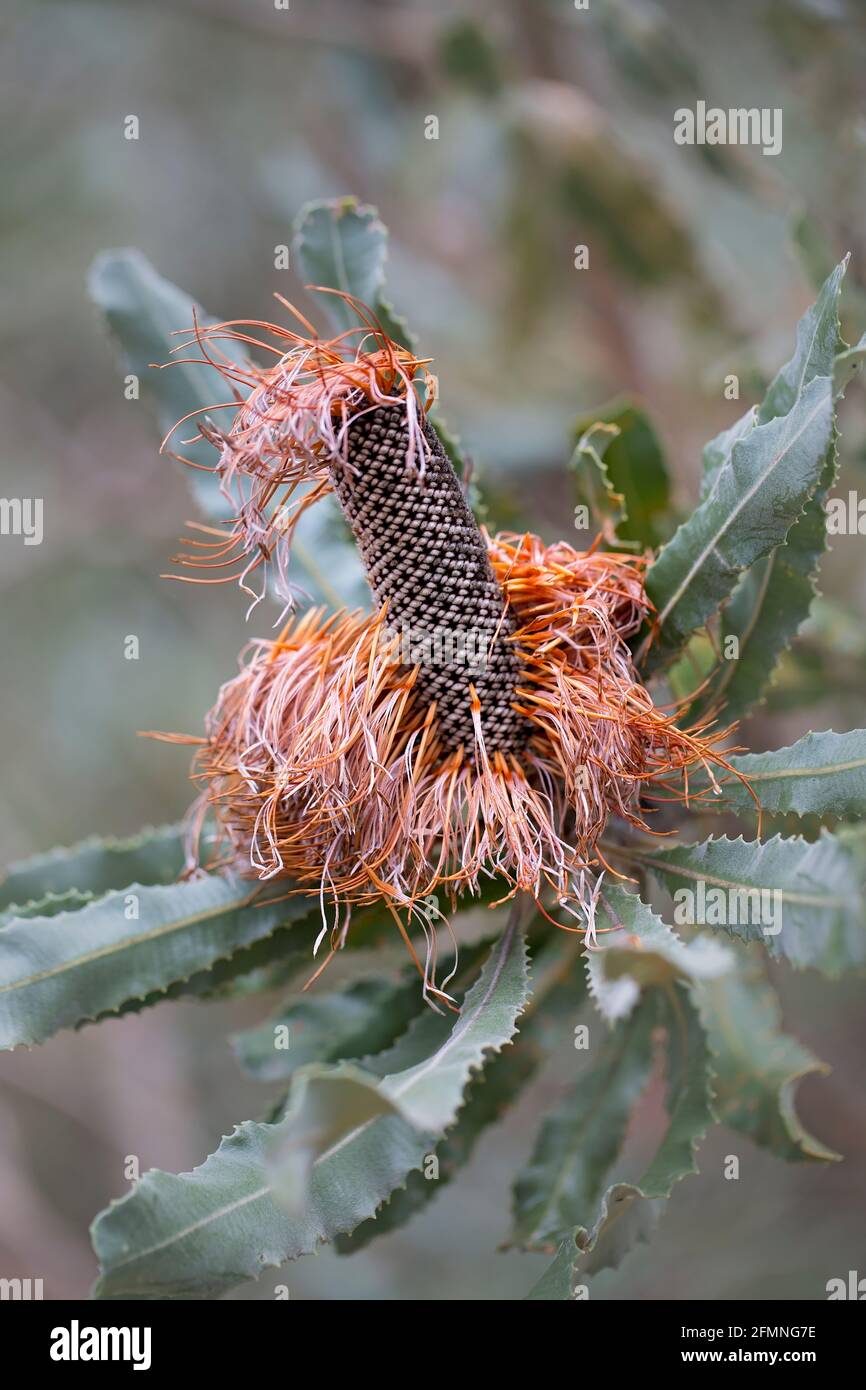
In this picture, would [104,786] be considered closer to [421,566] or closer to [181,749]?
[181,749]

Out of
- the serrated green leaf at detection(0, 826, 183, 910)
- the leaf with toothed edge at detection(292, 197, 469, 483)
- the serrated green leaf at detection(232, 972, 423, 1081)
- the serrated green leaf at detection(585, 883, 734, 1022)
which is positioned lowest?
the serrated green leaf at detection(232, 972, 423, 1081)

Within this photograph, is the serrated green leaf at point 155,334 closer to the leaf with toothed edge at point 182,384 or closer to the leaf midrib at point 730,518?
the leaf with toothed edge at point 182,384

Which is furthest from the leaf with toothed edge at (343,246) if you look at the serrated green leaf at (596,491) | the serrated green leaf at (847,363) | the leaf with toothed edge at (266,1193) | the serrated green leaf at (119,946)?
the leaf with toothed edge at (266,1193)

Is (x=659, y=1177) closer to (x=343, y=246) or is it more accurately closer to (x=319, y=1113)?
(x=319, y=1113)

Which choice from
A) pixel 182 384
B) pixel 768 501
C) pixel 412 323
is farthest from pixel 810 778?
pixel 412 323

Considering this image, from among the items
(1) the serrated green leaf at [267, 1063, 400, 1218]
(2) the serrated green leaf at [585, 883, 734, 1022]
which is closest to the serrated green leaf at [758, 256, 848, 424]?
(2) the serrated green leaf at [585, 883, 734, 1022]

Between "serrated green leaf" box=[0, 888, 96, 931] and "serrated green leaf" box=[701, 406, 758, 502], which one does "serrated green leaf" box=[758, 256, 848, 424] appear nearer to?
"serrated green leaf" box=[701, 406, 758, 502]

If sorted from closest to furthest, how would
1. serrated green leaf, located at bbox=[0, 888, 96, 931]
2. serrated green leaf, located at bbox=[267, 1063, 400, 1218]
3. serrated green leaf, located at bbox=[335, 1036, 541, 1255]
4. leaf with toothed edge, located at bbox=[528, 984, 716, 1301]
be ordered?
serrated green leaf, located at bbox=[267, 1063, 400, 1218]
leaf with toothed edge, located at bbox=[528, 984, 716, 1301]
serrated green leaf, located at bbox=[0, 888, 96, 931]
serrated green leaf, located at bbox=[335, 1036, 541, 1255]
